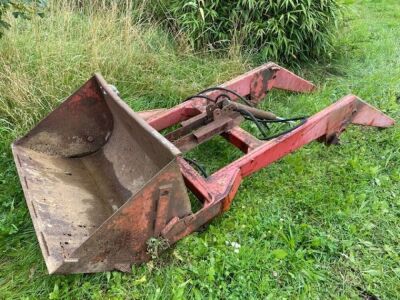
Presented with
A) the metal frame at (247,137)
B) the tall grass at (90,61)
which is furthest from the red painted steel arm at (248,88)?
the tall grass at (90,61)

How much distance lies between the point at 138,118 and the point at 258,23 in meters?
2.90

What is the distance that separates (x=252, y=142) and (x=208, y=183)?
50 centimetres

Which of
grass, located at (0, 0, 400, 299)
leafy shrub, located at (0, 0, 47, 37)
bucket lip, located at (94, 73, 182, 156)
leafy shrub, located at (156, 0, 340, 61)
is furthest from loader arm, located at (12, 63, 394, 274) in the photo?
leafy shrub, located at (156, 0, 340, 61)

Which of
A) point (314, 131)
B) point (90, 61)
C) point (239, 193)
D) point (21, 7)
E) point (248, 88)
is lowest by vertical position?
point (239, 193)

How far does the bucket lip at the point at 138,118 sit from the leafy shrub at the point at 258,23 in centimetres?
219

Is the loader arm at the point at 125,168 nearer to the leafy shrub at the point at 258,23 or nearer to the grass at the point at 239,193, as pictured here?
the grass at the point at 239,193

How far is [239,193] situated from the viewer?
2965mm

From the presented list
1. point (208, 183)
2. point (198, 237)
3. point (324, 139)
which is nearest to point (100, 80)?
point (208, 183)

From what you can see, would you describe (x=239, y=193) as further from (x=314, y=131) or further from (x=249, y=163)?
(x=314, y=131)

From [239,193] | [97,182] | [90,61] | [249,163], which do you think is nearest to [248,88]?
[239,193]

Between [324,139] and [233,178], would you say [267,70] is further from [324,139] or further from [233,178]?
[233,178]

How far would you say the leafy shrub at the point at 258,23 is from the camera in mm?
4629

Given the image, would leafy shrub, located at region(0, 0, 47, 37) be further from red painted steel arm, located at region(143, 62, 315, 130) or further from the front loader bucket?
red painted steel arm, located at region(143, 62, 315, 130)

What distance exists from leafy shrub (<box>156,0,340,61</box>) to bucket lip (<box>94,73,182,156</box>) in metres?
2.19
